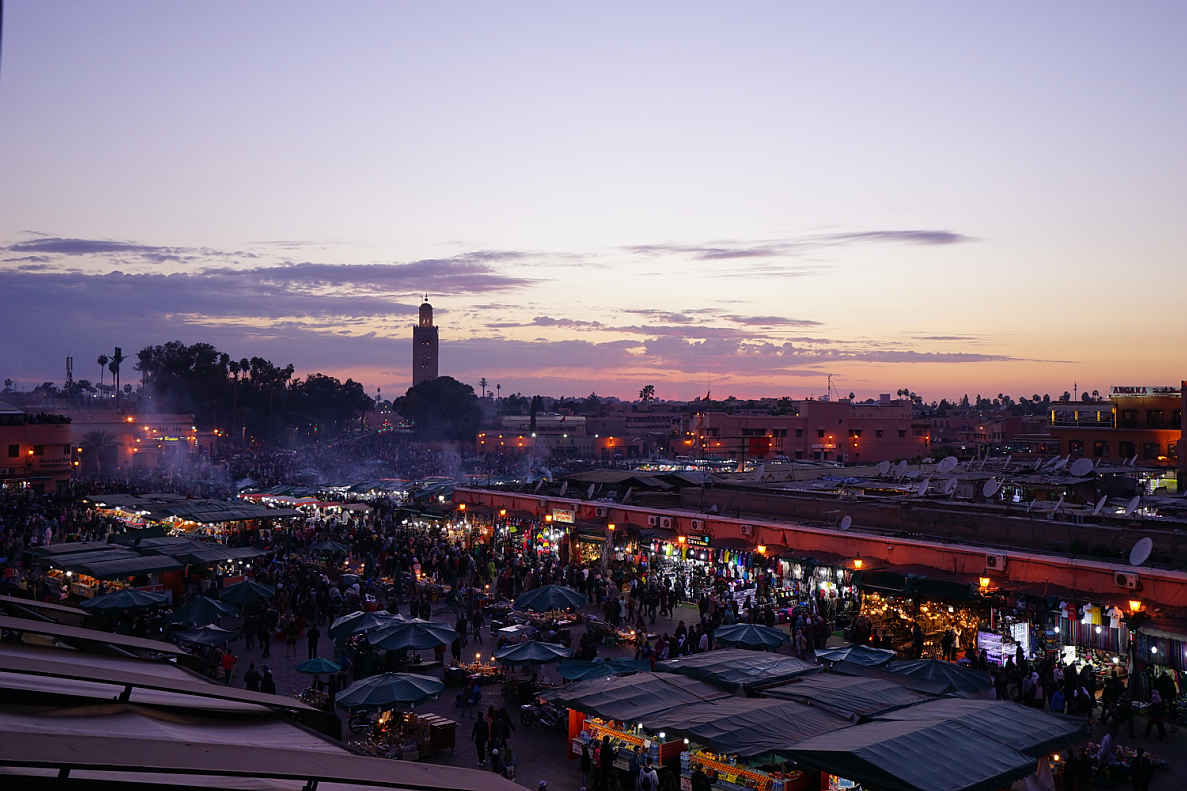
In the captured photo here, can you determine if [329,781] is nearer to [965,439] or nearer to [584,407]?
[965,439]

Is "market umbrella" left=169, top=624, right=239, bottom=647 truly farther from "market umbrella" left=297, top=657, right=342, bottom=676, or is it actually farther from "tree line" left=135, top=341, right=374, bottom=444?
"tree line" left=135, top=341, right=374, bottom=444

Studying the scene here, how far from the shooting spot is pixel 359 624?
19.0m

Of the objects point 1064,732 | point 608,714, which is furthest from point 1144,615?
point 608,714

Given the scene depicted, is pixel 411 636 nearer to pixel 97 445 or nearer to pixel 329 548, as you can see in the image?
pixel 329 548

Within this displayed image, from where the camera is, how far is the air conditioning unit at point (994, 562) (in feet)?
66.0

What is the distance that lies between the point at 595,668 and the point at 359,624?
222 inches

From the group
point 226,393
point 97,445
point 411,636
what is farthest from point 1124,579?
point 226,393

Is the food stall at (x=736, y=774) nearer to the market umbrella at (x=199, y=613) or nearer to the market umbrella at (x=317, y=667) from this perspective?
the market umbrella at (x=317, y=667)

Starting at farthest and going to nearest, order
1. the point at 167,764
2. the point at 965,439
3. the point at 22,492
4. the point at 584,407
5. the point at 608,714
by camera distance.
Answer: the point at 584,407, the point at 965,439, the point at 22,492, the point at 608,714, the point at 167,764

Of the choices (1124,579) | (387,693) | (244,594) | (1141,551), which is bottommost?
(244,594)

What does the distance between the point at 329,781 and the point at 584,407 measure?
181716mm

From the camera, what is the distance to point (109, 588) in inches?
959

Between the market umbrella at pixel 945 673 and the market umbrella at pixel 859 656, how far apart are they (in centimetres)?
42

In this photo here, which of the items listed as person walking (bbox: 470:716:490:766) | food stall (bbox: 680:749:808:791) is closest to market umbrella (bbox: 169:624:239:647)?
person walking (bbox: 470:716:490:766)
